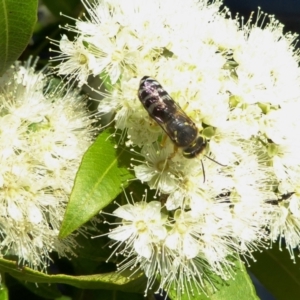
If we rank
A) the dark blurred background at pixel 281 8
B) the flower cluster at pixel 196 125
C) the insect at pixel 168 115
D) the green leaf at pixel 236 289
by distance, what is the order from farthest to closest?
the dark blurred background at pixel 281 8 < the green leaf at pixel 236 289 < the flower cluster at pixel 196 125 < the insect at pixel 168 115

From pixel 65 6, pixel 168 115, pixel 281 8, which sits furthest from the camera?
pixel 281 8

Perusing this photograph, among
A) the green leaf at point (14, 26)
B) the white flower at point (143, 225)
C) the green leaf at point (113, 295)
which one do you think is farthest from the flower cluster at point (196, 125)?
the green leaf at point (113, 295)

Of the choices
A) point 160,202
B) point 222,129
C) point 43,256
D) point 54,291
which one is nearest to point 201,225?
point 160,202

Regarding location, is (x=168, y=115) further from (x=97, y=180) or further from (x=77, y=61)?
(x=77, y=61)

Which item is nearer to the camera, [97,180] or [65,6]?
[97,180]

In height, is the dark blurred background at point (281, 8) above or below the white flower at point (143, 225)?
above

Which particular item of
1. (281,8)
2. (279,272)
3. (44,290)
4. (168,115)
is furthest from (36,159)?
(281,8)

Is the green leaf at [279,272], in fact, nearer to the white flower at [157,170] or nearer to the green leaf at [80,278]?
the green leaf at [80,278]
